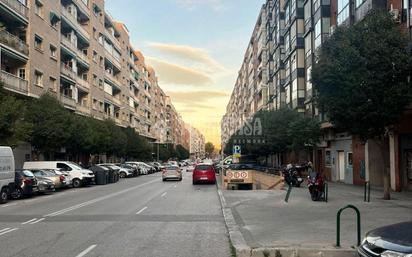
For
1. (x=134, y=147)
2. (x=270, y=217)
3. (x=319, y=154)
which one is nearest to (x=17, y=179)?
(x=270, y=217)

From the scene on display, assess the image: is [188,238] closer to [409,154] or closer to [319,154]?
[409,154]

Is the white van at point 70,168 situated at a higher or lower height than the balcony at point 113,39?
lower

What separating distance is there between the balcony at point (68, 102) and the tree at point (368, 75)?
3251 cm

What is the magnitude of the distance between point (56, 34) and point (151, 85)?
248 feet

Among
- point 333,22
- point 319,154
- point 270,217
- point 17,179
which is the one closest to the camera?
point 270,217

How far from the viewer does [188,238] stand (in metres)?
10.9

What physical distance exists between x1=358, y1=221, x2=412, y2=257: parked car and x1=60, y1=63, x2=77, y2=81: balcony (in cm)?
4463

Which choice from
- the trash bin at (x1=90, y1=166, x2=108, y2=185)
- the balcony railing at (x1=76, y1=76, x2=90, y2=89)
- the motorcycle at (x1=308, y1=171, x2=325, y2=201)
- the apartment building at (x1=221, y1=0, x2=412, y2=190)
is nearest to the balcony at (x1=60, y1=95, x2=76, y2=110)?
the balcony railing at (x1=76, y1=76, x2=90, y2=89)

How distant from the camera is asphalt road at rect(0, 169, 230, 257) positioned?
945 centimetres

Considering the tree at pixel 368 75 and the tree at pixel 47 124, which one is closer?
the tree at pixel 368 75

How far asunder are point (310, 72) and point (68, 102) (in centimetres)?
3280

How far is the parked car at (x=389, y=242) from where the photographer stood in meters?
5.44

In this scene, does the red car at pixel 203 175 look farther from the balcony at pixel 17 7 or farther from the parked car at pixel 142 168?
the parked car at pixel 142 168

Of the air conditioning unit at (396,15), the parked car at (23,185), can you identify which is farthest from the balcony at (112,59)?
the air conditioning unit at (396,15)
